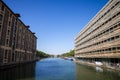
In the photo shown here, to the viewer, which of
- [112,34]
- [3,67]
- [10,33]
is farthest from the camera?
[10,33]

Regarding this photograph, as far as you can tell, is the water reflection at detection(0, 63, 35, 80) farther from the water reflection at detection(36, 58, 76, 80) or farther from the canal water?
the water reflection at detection(36, 58, 76, 80)

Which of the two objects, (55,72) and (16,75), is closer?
(16,75)

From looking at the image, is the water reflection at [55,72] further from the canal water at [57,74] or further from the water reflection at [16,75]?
the water reflection at [16,75]

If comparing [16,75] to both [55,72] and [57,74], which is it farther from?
[55,72]

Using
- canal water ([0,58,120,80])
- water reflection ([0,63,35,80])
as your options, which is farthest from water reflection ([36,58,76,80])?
water reflection ([0,63,35,80])

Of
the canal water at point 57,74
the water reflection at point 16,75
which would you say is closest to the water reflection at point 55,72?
the canal water at point 57,74

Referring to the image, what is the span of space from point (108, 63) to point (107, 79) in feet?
72.2

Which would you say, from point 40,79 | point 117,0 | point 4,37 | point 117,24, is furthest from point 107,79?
point 4,37

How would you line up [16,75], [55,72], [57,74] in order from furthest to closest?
[55,72], [57,74], [16,75]

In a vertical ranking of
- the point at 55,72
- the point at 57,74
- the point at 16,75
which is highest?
the point at 16,75

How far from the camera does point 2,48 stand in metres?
39.8

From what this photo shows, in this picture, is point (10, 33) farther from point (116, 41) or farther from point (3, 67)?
point (116, 41)

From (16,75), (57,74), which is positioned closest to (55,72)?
(57,74)

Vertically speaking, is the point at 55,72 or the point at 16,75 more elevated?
the point at 16,75
